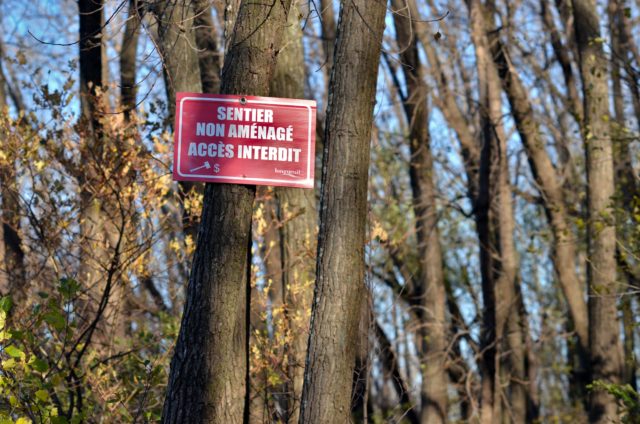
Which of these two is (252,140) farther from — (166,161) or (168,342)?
(168,342)

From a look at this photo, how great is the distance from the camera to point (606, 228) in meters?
10.7

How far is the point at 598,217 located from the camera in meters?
10.8

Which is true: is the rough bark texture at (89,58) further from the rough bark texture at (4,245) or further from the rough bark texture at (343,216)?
the rough bark texture at (343,216)

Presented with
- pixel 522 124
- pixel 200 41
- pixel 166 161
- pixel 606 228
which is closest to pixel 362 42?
pixel 166 161

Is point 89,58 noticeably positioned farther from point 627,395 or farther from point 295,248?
point 627,395

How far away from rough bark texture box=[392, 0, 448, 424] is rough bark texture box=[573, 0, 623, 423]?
8.04 feet

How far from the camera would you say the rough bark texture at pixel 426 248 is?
13.0 meters

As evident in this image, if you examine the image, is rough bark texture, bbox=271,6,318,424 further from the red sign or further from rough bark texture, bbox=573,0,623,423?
rough bark texture, bbox=573,0,623,423

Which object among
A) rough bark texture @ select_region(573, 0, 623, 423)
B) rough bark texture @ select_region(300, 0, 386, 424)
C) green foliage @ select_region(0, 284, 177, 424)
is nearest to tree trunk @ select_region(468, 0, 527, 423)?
rough bark texture @ select_region(573, 0, 623, 423)

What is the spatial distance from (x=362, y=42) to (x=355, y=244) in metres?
1.20

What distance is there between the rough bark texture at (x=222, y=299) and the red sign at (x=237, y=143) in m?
0.11

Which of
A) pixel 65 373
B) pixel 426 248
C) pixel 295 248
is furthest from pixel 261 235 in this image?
pixel 426 248

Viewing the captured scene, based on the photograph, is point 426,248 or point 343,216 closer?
point 343,216

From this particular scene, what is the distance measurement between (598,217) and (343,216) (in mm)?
6673
